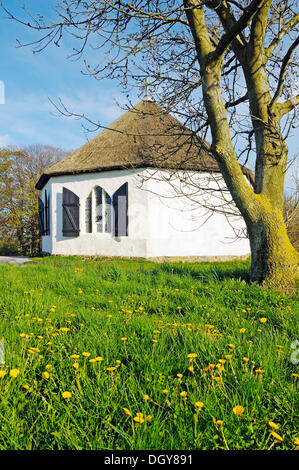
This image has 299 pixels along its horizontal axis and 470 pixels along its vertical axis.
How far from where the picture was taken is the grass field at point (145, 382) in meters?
1.39

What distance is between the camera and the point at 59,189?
45.7ft

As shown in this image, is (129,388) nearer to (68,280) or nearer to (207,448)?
(207,448)

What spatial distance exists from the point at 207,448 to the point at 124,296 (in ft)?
9.59

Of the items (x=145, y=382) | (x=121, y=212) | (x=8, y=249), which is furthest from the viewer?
(x=8, y=249)

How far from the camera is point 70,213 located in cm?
1330

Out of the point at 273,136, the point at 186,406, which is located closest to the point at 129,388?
the point at 186,406

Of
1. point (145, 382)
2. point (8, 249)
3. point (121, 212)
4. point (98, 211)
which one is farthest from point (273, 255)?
point (8, 249)

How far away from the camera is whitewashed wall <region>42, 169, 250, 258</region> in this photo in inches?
462

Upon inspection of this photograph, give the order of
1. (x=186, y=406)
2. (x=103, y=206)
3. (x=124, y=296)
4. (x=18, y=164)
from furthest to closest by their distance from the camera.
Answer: (x=18, y=164)
(x=103, y=206)
(x=124, y=296)
(x=186, y=406)

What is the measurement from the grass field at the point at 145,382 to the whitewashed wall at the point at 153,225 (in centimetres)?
836

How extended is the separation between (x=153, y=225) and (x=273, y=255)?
281 inches

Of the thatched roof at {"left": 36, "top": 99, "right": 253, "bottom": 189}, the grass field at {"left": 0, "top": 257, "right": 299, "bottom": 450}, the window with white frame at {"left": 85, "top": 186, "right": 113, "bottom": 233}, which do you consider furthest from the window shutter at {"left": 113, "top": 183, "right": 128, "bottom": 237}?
the grass field at {"left": 0, "top": 257, "right": 299, "bottom": 450}

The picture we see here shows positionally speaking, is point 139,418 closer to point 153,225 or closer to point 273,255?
point 273,255

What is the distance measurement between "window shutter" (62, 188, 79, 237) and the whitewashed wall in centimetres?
23
